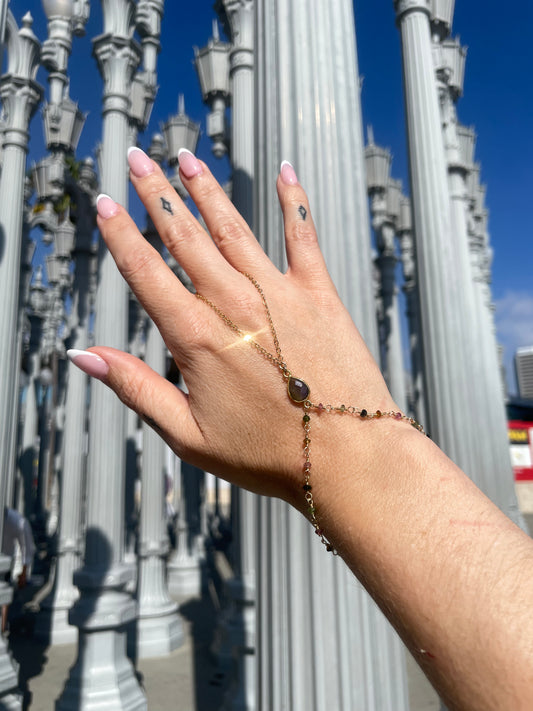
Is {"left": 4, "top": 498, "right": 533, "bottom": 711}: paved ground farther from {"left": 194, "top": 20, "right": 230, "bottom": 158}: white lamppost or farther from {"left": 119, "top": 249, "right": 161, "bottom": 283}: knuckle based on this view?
{"left": 194, "top": 20, "right": 230, "bottom": 158}: white lamppost

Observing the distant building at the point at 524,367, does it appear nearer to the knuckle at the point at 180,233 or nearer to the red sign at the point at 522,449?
the red sign at the point at 522,449

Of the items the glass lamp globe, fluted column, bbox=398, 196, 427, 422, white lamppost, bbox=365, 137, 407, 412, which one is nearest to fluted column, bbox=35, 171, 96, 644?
the glass lamp globe

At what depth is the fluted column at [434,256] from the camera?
554cm

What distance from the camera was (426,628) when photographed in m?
0.81

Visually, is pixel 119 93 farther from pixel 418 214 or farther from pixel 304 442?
pixel 304 442

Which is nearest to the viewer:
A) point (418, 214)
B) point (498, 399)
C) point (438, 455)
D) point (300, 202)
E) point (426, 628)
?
point (426, 628)

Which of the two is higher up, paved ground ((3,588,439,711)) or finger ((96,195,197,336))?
finger ((96,195,197,336))

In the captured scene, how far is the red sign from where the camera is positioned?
2725cm

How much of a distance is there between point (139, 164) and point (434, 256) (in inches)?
204

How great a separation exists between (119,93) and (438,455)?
8.78 metres

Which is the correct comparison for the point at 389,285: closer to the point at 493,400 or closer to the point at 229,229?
the point at 493,400

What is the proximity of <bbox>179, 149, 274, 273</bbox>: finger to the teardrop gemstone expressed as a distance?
37 centimetres

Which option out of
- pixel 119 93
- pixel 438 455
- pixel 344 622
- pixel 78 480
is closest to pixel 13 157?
pixel 119 93

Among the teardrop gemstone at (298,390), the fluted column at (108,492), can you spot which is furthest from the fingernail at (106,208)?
the fluted column at (108,492)
